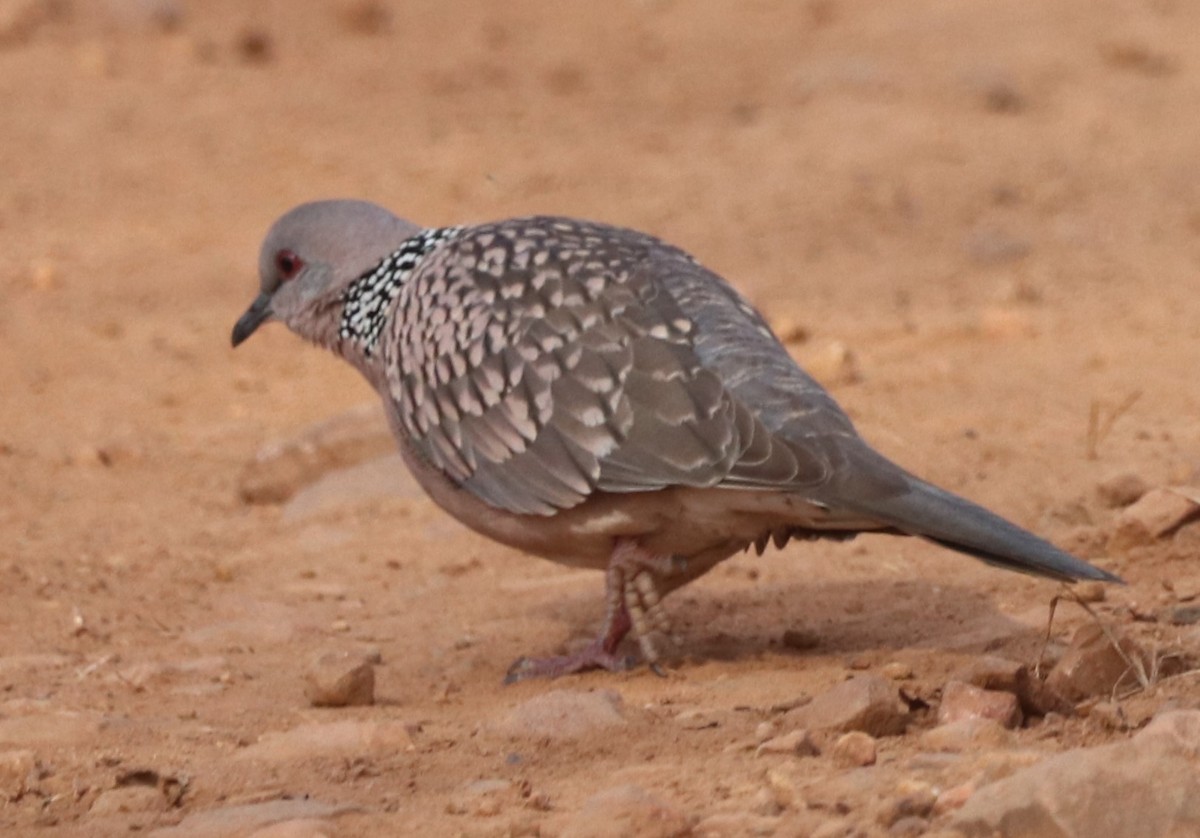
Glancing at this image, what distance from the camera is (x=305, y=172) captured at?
11.0m

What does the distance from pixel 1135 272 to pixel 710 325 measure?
4.88 meters

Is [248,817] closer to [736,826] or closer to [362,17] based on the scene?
[736,826]

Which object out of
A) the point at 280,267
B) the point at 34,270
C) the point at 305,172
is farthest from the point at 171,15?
the point at 280,267

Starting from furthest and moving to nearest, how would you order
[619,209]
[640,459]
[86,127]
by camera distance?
[86,127]
[619,209]
[640,459]

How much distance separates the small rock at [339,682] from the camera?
15.1 ft

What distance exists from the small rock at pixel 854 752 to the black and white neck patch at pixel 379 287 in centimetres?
220

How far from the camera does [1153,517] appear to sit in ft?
16.9

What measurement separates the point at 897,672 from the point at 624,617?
0.82 meters

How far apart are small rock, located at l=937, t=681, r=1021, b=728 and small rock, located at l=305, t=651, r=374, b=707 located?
1391mm

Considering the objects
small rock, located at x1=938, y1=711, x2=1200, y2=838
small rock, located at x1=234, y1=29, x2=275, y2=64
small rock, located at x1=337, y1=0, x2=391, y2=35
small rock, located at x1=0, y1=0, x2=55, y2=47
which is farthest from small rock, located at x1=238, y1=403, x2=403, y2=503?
small rock, located at x1=337, y1=0, x2=391, y2=35

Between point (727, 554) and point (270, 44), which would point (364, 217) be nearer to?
point (727, 554)

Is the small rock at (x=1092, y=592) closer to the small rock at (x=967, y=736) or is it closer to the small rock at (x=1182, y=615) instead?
the small rock at (x=1182, y=615)

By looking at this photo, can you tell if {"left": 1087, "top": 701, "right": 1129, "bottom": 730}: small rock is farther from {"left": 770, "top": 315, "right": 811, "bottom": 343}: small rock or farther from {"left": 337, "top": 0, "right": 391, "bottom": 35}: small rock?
{"left": 337, "top": 0, "right": 391, "bottom": 35}: small rock

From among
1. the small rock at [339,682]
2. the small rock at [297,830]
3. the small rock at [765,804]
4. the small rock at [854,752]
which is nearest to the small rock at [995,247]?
the small rock at [339,682]
